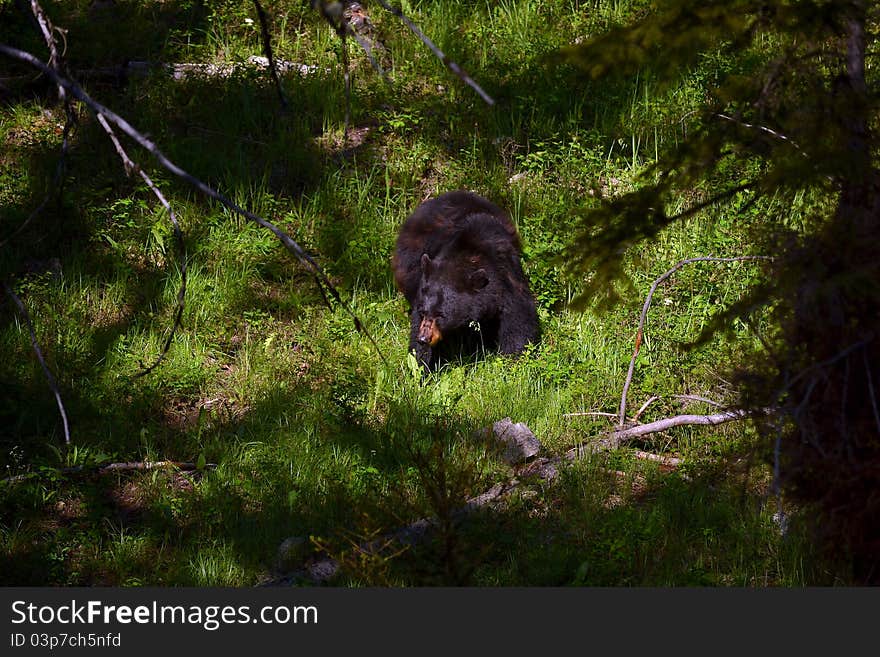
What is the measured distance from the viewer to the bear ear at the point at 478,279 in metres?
8.23

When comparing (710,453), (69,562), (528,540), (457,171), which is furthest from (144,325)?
(710,453)

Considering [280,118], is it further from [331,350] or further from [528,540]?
[528,540]

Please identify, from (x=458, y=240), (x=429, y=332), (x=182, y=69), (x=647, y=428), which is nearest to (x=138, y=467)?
(x=429, y=332)

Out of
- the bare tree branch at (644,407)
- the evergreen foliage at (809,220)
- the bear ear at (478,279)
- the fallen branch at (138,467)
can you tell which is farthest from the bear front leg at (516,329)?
the evergreen foliage at (809,220)

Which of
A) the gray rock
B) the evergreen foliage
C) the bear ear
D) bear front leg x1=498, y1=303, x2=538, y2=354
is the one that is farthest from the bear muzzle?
the evergreen foliage

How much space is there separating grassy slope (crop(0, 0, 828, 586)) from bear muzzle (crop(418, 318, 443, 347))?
306mm

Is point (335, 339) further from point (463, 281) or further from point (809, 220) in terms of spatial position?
point (809, 220)

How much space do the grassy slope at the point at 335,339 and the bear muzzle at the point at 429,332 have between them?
306 millimetres

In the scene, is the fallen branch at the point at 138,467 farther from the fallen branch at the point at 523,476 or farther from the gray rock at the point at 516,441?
the gray rock at the point at 516,441

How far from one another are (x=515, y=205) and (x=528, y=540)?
4633 mm

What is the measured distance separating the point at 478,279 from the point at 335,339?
1337 mm

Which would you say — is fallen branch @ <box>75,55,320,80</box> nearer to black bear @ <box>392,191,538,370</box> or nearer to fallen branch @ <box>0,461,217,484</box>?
black bear @ <box>392,191,538,370</box>

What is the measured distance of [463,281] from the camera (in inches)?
325

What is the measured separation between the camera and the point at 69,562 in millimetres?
6039
